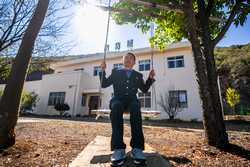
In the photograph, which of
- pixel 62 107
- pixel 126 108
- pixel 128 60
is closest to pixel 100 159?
pixel 126 108

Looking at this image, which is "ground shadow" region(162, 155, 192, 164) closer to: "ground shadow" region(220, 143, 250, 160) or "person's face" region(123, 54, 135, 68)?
"ground shadow" region(220, 143, 250, 160)

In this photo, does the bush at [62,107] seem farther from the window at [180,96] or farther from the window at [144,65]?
the window at [180,96]

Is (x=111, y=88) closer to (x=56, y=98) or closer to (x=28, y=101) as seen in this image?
(x=56, y=98)

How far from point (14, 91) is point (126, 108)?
8.28ft

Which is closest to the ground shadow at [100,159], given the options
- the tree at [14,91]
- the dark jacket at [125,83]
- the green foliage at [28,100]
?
the dark jacket at [125,83]

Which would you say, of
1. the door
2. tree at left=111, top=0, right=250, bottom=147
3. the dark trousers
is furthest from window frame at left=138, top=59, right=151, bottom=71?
the dark trousers

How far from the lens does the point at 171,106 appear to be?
55.1 ft

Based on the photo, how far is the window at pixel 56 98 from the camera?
75.9 feet

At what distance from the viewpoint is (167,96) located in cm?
1767

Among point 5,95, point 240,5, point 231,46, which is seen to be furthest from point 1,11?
point 231,46

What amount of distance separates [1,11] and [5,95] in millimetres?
8217

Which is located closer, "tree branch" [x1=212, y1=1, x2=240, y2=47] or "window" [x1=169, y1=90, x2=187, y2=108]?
"tree branch" [x1=212, y1=1, x2=240, y2=47]

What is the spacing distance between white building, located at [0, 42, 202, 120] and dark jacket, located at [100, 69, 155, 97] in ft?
34.3

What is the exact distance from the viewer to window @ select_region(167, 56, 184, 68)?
1803cm
